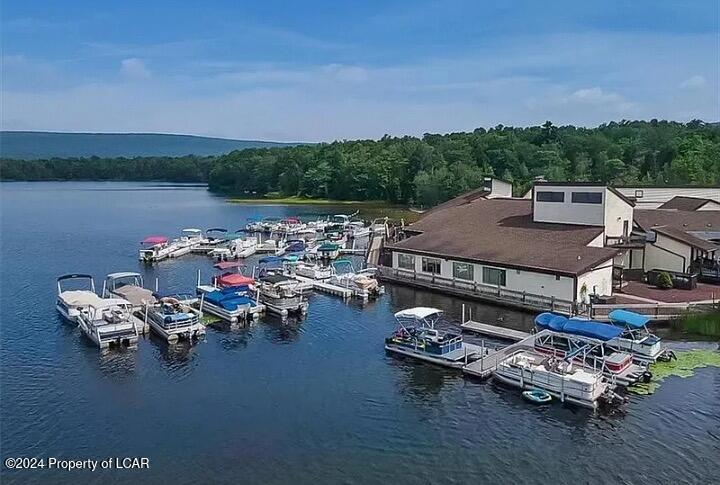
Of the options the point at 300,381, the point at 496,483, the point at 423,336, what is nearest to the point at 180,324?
the point at 300,381

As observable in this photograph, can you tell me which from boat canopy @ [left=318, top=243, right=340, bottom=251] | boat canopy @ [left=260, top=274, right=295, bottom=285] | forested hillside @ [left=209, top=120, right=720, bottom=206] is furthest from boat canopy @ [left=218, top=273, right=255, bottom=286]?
forested hillside @ [left=209, top=120, right=720, bottom=206]

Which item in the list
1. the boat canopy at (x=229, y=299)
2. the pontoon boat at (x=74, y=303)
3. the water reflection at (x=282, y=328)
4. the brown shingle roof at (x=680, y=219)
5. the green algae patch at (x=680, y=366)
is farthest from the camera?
the brown shingle roof at (x=680, y=219)

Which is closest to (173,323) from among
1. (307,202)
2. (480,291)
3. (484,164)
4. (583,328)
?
(480,291)

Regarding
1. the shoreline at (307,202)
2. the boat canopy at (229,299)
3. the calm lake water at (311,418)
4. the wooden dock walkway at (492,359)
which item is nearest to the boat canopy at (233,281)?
the boat canopy at (229,299)

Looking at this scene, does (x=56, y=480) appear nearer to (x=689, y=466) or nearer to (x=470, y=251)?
(x=689, y=466)

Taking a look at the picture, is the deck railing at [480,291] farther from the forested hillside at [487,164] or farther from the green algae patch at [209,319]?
the forested hillside at [487,164]

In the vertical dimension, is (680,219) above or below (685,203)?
below

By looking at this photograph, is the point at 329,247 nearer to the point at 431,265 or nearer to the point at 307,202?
the point at 431,265
